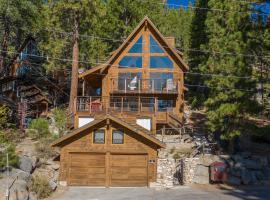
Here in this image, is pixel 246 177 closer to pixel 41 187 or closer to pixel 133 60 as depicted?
pixel 41 187

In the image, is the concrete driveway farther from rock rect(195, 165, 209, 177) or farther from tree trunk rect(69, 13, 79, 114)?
tree trunk rect(69, 13, 79, 114)

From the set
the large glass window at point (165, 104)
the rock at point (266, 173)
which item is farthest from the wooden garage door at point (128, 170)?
the large glass window at point (165, 104)

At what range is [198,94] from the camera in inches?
1435

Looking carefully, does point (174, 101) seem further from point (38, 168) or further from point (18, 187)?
point (18, 187)

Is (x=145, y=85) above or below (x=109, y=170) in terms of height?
above

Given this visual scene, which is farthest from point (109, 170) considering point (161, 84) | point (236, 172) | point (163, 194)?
point (161, 84)

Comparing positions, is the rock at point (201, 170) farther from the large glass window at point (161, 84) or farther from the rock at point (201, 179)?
the large glass window at point (161, 84)

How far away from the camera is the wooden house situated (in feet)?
89.1

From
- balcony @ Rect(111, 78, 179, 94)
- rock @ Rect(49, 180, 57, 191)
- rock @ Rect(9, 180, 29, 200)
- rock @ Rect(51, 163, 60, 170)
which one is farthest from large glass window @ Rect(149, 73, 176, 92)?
rock @ Rect(9, 180, 29, 200)

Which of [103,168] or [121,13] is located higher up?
[121,13]

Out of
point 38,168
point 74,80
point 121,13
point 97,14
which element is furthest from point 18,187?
point 121,13

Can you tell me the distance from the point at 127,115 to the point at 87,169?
5733mm

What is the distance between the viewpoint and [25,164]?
25.8 metres

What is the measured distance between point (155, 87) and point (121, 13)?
1357 centimetres
